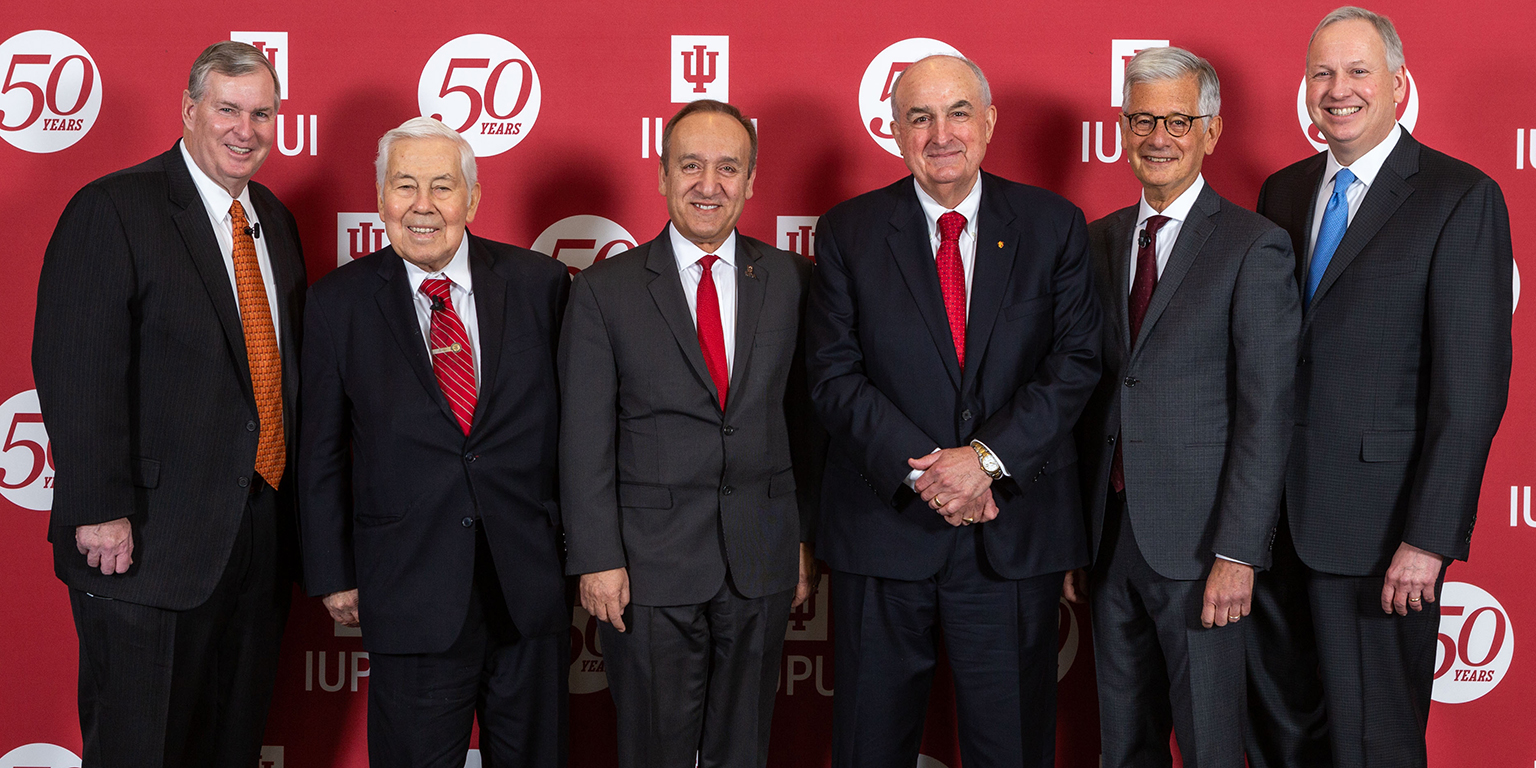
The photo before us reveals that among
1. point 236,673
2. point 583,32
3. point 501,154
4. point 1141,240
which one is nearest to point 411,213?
point 501,154

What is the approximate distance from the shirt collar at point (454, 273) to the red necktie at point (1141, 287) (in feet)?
4.71

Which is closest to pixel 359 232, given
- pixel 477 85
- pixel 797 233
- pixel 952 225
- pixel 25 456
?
pixel 477 85

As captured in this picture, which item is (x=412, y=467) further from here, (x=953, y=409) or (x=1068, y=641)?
(x=1068, y=641)

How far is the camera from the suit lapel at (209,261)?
2264 mm

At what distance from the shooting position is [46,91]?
286cm

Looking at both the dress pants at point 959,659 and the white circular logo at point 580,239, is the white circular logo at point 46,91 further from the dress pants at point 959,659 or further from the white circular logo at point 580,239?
the dress pants at point 959,659

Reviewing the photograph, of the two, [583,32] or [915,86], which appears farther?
[583,32]

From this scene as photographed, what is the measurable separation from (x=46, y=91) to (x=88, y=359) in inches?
46.0

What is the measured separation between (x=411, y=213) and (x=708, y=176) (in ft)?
2.06

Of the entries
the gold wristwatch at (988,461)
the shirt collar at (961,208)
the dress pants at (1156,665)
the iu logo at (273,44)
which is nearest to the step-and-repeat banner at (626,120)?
the iu logo at (273,44)

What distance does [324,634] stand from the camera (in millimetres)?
2941

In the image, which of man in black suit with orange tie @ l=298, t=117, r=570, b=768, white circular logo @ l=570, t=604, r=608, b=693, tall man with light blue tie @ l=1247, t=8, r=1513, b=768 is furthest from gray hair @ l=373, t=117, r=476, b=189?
tall man with light blue tie @ l=1247, t=8, r=1513, b=768

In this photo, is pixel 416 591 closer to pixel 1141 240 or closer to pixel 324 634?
pixel 324 634

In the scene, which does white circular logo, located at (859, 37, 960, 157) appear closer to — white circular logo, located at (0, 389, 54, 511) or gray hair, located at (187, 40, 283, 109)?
gray hair, located at (187, 40, 283, 109)
